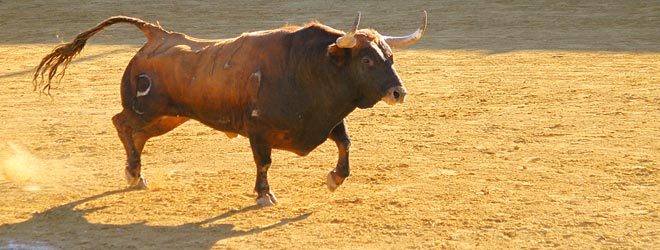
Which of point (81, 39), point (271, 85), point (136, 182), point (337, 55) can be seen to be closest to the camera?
point (337, 55)

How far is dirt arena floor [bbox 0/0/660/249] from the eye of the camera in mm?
9188

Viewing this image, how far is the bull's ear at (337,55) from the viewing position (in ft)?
31.6

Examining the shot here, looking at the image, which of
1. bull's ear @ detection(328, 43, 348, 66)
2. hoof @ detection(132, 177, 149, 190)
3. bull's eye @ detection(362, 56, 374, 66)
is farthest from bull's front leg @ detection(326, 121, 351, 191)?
hoof @ detection(132, 177, 149, 190)

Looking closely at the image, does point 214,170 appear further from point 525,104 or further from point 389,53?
point 525,104

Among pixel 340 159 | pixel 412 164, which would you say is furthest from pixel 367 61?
pixel 412 164

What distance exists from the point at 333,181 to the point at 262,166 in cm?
63

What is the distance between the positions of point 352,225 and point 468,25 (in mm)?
11985

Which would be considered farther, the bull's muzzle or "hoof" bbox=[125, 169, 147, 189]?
"hoof" bbox=[125, 169, 147, 189]

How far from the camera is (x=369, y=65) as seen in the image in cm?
951

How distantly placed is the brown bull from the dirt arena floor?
1.91ft

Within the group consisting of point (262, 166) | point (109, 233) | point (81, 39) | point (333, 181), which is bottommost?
point (333, 181)

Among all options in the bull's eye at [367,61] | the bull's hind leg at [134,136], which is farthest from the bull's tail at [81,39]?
the bull's eye at [367,61]

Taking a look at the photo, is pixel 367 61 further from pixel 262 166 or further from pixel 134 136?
pixel 134 136

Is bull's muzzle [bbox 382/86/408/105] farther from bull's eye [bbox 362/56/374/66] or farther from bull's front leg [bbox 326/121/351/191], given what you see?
bull's front leg [bbox 326/121/351/191]
